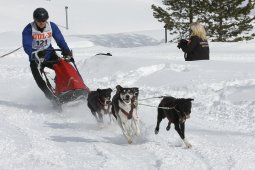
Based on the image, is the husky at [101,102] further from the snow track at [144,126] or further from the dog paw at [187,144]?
the dog paw at [187,144]

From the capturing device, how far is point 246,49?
17.4m

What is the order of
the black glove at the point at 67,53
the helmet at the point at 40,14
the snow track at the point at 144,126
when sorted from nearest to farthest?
the snow track at the point at 144,126
the helmet at the point at 40,14
the black glove at the point at 67,53

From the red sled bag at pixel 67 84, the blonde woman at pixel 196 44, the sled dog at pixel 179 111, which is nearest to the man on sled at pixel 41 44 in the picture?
the red sled bag at pixel 67 84

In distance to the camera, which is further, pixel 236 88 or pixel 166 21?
pixel 166 21

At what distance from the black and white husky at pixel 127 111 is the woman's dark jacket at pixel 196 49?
3.46 metres

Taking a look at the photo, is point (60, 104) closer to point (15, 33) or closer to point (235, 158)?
point (235, 158)

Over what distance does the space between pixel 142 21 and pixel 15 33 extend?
1839 centimetres

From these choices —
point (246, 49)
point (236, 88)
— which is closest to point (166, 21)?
point (246, 49)

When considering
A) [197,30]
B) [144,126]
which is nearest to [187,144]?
[144,126]

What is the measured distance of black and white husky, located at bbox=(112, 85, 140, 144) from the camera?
651cm

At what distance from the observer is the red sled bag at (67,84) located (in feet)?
28.2

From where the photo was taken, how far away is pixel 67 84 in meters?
8.62

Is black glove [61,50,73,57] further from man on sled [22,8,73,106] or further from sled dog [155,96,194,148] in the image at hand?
sled dog [155,96,194,148]

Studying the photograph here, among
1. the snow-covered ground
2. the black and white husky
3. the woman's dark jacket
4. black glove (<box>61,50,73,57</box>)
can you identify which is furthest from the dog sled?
the woman's dark jacket
